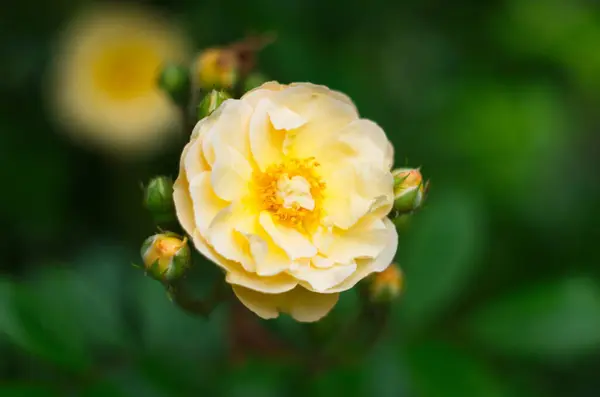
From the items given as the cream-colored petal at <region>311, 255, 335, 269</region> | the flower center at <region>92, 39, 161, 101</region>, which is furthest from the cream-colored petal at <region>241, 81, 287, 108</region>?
the flower center at <region>92, 39, 161, 101</region>

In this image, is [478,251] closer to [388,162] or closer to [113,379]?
[388,162]

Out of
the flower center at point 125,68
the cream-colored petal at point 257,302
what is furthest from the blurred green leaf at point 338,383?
the flower center at point 125,68

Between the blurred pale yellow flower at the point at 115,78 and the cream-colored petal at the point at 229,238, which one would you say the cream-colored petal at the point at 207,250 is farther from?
the blurred pale yellow flower at the point at 115,78

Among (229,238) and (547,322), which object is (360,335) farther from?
(229,238)

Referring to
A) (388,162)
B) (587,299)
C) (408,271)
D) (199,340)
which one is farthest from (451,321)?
(388,162)

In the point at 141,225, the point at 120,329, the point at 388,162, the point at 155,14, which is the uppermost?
the point at 388,162

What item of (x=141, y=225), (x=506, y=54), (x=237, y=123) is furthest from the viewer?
(x=506, y=54)
